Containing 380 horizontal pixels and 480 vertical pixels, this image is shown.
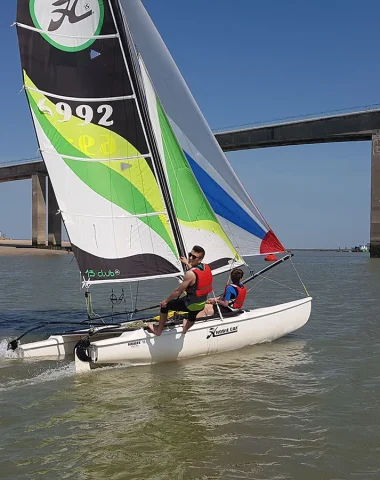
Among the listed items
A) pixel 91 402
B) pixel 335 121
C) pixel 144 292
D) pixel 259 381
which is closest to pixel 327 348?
pixel 259 381

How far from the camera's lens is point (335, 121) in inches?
1574

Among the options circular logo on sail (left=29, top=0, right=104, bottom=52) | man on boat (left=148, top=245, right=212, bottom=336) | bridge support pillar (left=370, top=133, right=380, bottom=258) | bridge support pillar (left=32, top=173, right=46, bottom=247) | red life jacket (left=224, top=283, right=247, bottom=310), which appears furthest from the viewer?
bridge support pillar (left=32, top=173, right=46, bottom=247)

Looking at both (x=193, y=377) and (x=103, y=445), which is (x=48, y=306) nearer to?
(x=193, y=377)

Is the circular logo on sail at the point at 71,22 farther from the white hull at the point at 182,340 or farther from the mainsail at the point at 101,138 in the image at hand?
the white hull at the point at 182,340

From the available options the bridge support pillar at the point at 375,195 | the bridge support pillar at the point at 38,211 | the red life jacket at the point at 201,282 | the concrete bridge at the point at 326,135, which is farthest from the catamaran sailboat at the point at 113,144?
the bridge support pillar at the point at 38,211

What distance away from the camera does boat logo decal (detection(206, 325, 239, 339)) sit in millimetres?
8195

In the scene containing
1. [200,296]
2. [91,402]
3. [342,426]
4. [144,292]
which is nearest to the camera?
[342,426]

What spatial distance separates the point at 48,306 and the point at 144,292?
472 cm

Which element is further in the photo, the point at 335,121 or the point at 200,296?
the point at 335,121

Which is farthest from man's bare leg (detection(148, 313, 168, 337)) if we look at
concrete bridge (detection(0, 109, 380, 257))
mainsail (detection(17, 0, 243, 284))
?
concrete bridge (detection(0, 109, 380, 257))

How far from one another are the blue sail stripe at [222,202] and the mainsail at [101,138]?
0.64 meters

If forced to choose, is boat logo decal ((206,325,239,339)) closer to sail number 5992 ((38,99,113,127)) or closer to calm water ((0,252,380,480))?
calm water ((0,252,380,480))

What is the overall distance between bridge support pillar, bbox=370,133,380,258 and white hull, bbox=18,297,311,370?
3204 centimetres

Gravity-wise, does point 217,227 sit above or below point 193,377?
above
